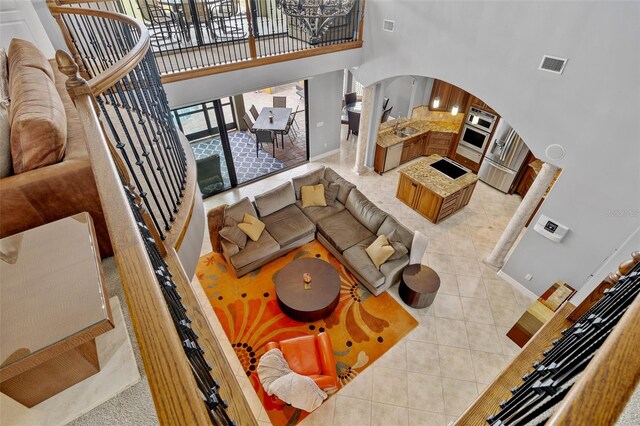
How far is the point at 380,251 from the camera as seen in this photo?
5.28m

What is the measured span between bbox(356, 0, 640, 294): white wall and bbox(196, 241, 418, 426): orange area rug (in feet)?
8.65

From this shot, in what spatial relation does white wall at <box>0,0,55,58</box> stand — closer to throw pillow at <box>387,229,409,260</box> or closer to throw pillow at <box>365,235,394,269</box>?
throw pillow at <box>365,235,394,269</box>

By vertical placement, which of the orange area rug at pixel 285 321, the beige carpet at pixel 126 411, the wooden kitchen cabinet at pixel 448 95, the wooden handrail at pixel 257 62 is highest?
the wooden handrail at pixel 257 62

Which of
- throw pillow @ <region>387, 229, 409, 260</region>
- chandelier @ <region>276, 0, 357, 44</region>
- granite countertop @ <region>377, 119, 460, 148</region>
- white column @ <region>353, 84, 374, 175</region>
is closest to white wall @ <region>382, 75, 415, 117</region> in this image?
granite countertop @ <region>377, 119, 460, 148</region>

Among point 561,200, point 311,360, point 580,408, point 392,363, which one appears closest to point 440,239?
point 561,200

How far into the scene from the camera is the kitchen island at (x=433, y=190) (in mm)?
6543

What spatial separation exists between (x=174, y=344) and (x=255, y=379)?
13.8ft

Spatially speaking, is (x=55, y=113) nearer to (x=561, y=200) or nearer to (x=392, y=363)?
(x=392, y=363)

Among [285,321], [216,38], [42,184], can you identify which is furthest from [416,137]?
[42,184]

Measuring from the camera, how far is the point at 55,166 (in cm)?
192

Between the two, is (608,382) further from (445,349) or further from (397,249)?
(397,249)

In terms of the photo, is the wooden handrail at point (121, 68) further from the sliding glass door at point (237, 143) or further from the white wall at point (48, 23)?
the sliding glass door at point (237, 143)

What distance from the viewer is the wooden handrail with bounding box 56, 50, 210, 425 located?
0.63m

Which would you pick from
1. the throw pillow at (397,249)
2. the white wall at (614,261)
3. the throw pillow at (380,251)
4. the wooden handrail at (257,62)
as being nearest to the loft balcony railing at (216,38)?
the wooden handrail at (257,62)
